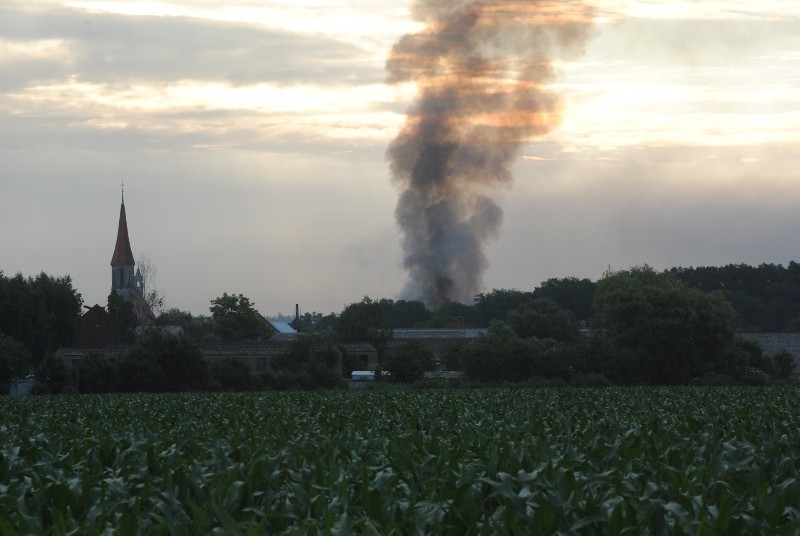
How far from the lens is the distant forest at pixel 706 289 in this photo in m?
180

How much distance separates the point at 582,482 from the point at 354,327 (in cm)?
10994

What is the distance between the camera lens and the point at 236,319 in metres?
137

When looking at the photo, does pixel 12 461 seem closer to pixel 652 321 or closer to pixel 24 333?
pixel 652 321

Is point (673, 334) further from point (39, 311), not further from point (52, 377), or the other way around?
point (39, 311)

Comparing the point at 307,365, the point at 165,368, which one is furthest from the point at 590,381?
the point at 165,368

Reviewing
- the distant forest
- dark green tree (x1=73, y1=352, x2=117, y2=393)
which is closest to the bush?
dark green tree (x1=73, y1=352, x2=117, y2=393)

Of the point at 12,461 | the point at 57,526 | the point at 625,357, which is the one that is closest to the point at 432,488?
the point at 57,526

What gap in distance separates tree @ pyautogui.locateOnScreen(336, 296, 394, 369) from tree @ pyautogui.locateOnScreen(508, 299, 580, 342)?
14.5 meters

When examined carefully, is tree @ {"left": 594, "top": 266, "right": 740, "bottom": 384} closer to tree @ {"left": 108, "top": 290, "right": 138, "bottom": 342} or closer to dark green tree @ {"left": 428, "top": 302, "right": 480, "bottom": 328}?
tree @ {"left": 108, "top": 290, "right": 138, "bottom": 342}

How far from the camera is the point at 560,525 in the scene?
1092cm

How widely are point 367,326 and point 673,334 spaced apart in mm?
43300

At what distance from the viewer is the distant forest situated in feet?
589

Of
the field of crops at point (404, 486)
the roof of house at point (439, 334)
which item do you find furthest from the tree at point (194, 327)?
the field of crops at point (404, 486)

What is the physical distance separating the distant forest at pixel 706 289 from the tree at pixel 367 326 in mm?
46974
